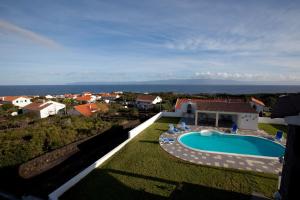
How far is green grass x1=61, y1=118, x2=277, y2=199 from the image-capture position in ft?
23.7

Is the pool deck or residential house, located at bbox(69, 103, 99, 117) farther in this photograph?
residential house, located at bbox(69, 103, 99, 117)

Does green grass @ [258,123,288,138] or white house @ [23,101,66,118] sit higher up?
green grass @ [258,123,288,138]

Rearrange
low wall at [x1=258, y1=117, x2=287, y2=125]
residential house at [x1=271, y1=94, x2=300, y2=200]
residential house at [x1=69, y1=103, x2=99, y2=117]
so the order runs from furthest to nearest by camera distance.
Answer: residential house at [x1=69, y1=103, x2=99, y2=117] → low wall at [x1=258, y1=117, x2=287, y2=125] → residential house at [x1=271, y1=94, x2=300, y2=200]

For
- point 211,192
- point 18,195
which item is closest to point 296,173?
point 211,192

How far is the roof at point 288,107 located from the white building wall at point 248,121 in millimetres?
13328

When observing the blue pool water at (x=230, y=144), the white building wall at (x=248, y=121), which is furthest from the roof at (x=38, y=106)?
the white building wall at (x=248, y=121)

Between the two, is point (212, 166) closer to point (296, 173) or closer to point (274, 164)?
point (274, 164)

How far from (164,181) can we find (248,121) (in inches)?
494

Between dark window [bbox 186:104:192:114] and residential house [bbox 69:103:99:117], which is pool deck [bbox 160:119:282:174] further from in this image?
residential house [bbox 69:103:99:117]

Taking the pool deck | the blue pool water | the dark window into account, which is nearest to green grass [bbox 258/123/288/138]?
the blue pool water

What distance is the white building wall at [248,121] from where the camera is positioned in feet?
55.0

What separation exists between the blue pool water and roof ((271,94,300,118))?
28.8ft

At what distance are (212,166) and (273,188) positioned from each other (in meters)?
2.74

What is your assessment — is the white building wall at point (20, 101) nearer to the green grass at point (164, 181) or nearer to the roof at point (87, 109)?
the roof at point (87, 109)
